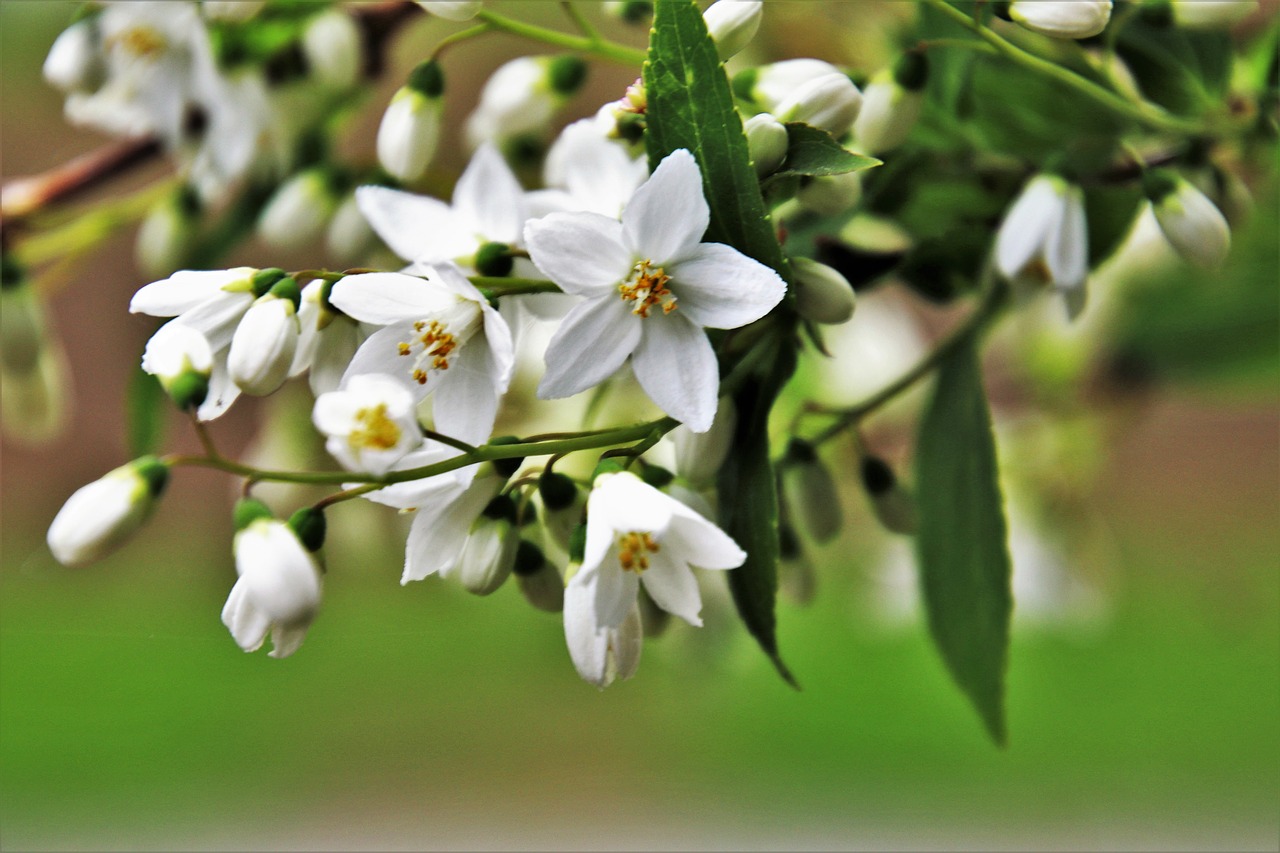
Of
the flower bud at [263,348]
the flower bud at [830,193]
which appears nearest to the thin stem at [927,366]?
A: the flower bud at [830,193]

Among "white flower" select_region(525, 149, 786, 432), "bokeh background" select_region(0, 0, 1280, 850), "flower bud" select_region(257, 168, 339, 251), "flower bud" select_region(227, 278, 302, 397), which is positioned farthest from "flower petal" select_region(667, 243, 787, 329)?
"bokeh background" select_region(0, 0, 1280, 850)

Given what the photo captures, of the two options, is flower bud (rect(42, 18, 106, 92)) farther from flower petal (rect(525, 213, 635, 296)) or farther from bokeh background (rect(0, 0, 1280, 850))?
bokeh background (rect(0, 0, 1280, 850))

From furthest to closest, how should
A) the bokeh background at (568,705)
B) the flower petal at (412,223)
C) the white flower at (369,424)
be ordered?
the bokeh background at (568,705), the flower petal at (412,223), the white flower at (369,424)

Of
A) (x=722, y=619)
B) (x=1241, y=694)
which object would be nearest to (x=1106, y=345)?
(x=722, y=619)

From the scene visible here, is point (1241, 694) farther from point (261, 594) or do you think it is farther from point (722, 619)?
point (261, 594)

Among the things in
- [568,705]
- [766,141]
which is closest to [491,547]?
[766,141]

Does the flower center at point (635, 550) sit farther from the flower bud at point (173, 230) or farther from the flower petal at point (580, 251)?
the flower bud at point (173, 230)
